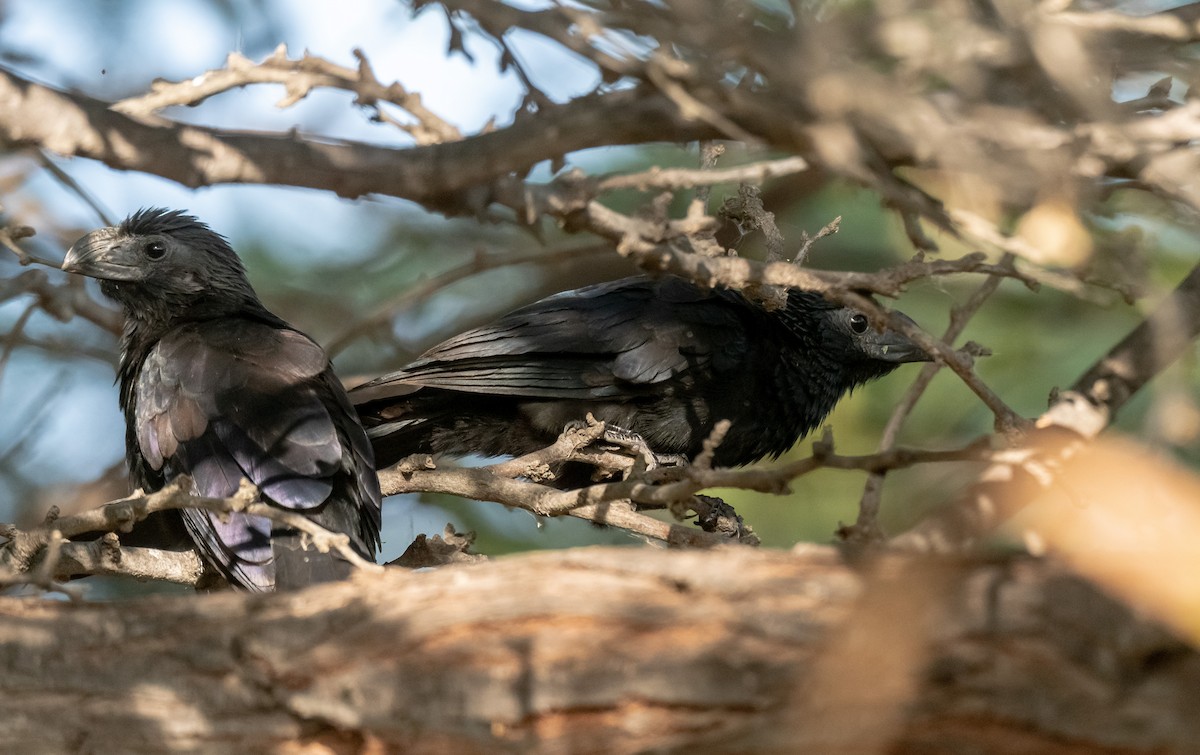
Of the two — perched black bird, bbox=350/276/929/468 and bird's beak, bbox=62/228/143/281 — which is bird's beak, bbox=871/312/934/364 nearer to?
perched black bird, bbox=350/276/929/468

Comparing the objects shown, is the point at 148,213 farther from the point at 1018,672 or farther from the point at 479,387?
the point at 1018,672

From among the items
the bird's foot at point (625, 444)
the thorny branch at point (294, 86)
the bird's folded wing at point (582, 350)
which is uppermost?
the thorny branch at point (294, 86)

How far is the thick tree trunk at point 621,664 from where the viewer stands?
2.21 meters

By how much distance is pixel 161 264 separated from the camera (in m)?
5.16

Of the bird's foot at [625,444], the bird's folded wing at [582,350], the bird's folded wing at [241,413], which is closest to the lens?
the bird's folded wing at [241,413]

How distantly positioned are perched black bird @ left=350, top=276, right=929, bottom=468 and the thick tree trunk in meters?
2.16

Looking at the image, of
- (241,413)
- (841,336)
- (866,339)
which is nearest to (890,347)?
(866,339)

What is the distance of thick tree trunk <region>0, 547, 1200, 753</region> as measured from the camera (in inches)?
86.8

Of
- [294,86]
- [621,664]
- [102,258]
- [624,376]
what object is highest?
[294,86]

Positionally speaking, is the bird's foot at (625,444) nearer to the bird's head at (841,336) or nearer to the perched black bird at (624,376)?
the perched black bird at (624,376)

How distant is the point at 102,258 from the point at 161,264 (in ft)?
0.81

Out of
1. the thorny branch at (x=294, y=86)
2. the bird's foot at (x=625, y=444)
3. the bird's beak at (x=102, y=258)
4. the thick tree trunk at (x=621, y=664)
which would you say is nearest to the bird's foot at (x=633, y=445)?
the bird's foot at (x=625, y=444)

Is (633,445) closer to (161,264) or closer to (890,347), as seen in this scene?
(890,347)

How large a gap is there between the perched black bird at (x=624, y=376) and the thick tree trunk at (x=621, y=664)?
85.1 inches
